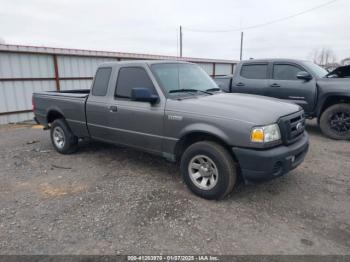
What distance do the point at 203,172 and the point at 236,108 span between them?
97 centimetres

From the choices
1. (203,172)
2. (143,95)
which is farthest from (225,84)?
(203,172)

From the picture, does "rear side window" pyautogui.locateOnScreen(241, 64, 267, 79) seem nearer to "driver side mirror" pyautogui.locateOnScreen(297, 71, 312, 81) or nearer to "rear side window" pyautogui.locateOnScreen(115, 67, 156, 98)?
"driver side mirror" pyautogui.locateOnScreen(297, 71, 312, 81)

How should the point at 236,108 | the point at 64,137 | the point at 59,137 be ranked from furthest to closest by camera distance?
the point at 59,137, the point at 64,137, the point at 236,108

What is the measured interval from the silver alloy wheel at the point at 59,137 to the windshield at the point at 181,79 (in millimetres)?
2792

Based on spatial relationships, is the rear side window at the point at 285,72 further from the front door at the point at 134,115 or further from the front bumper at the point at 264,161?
the front door at the point at 134,115

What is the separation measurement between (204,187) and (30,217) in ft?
7.39

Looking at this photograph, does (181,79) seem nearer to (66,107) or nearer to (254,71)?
(66,107)


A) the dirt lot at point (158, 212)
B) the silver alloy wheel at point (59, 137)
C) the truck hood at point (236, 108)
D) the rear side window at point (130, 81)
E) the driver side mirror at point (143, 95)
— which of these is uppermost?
the rear side window at point (130, 81)

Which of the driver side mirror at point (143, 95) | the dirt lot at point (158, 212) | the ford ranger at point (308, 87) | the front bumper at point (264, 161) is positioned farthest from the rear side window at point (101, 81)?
the ford ranger at point (308, 87)

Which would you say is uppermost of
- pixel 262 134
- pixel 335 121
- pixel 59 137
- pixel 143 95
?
pixel 143 95

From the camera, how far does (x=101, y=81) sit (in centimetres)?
493

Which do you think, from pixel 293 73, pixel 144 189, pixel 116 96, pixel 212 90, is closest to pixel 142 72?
pixel 116 96

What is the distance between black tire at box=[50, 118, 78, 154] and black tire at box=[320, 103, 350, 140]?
5982mm

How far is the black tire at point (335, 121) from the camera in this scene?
6.48m
